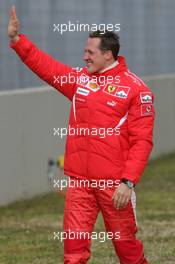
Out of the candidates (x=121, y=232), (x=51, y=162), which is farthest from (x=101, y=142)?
(x=51, y=162)

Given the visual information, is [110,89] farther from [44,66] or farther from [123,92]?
[44,66]

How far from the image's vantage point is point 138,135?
7250mm

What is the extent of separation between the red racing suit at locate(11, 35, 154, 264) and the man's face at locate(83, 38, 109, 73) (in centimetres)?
5

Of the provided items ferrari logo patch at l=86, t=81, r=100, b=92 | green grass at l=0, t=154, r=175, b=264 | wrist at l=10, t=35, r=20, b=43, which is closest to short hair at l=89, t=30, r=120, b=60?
ferrari logo patch at l=86, t=81, r=100, b=92

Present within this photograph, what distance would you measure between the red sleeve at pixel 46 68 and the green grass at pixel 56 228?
7.76ft

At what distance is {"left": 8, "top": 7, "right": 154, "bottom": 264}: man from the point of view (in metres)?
7.29

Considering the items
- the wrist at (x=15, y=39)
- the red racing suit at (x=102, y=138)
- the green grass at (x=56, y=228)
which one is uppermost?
the wrist at (x=15, y=39)

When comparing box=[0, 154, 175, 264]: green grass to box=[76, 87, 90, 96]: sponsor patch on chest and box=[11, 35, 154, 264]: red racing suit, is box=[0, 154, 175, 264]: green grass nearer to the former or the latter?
box=[11, 35, 154, 264]: red racing suit

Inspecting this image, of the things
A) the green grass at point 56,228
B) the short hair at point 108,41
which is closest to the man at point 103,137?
the short hair at point 108,41

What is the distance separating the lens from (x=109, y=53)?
7473 millimetres

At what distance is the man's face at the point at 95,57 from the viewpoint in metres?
7.44

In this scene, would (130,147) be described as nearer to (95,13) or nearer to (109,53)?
(109,53)

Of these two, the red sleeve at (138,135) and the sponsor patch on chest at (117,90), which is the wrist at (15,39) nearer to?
the sponsor patch on chest at (117,90)

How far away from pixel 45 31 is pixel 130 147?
7.47 meters
